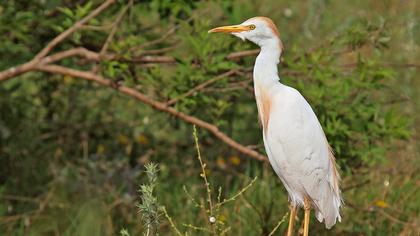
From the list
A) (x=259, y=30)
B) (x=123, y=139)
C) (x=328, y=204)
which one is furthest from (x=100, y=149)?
(x=259, y=30)

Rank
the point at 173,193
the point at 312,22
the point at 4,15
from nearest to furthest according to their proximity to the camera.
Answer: the point at 4,15 → the point at 173,193 → the point at 312,22

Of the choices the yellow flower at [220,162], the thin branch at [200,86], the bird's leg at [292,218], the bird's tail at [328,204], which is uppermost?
the thin branch at [200,86]

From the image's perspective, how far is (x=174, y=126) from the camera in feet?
19.3

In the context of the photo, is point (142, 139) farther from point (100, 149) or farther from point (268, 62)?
point (268, 62)

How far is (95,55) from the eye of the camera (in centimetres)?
479

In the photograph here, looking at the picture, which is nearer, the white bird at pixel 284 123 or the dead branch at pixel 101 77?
the white bird at pixel 284 123

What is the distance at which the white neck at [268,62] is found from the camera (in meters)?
3.69

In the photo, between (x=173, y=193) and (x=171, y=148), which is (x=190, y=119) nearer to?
(x=173, y=193)

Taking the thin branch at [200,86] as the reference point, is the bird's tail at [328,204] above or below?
below

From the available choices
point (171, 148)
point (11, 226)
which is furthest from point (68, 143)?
point (11, 226)

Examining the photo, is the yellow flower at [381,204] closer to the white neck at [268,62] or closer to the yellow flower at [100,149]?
the white neck at [268,62]

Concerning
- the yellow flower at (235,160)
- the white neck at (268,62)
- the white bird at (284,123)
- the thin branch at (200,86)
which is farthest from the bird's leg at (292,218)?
the yellow flower at (235,160)

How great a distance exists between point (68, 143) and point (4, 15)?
1.42 meters

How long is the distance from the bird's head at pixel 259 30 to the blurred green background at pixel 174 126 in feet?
2.62
